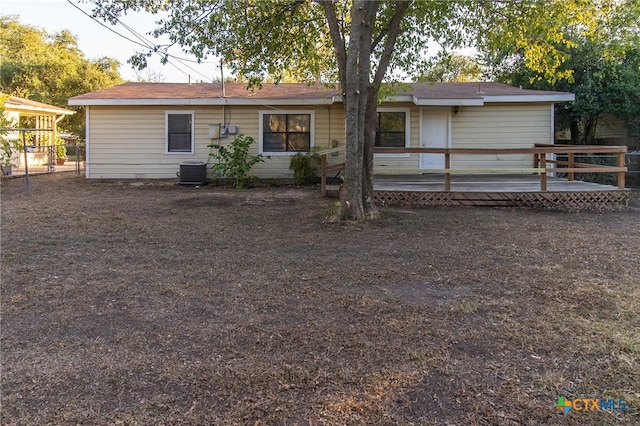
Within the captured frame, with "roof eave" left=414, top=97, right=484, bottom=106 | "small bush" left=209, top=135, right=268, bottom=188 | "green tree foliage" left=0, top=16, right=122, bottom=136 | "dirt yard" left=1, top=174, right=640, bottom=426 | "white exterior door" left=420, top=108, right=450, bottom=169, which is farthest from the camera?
"green tree foliage" left=0, top=16, right=122, bottom=136

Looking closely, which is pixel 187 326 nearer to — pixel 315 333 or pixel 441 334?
pixel 315 333

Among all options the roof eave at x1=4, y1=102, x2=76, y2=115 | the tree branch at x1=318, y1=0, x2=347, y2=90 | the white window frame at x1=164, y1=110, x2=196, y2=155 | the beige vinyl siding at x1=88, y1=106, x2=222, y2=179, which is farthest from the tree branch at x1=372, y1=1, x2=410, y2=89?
the roof eave at x1=4, y1=102, x2=76, y2=115

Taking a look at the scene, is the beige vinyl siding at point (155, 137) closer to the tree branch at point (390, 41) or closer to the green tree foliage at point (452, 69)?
the green tree foliage at point (452, 69)

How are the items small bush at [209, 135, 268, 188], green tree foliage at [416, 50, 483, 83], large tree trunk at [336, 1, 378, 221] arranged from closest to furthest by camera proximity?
large tree trunk at [336, 1, 378, 221]
green tree foliage at [416, 50, 483, 83]
small bush at [209, 135, 268, 188]

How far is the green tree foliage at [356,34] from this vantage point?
295 inches

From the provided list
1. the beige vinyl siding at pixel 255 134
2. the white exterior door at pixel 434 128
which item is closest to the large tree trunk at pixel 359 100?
the beige vinyl siding at pixel 255 134

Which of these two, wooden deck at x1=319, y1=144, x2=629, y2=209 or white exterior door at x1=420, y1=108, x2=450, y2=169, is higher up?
white exterior door at x1=420, y1=108, x2=450, y2=169

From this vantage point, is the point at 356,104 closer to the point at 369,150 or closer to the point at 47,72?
the point at 369,150

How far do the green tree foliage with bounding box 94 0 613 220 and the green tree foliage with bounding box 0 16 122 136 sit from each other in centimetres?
2298

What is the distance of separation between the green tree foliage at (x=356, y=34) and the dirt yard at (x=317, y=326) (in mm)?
1998

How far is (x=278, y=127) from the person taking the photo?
14.0 meters

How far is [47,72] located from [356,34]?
27.8 m

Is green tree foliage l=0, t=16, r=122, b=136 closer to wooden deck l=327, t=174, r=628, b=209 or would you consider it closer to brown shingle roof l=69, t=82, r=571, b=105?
brown shingle roof l=69, t=82, r=571, b=105

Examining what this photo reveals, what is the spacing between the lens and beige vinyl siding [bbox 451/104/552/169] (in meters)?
13.6
